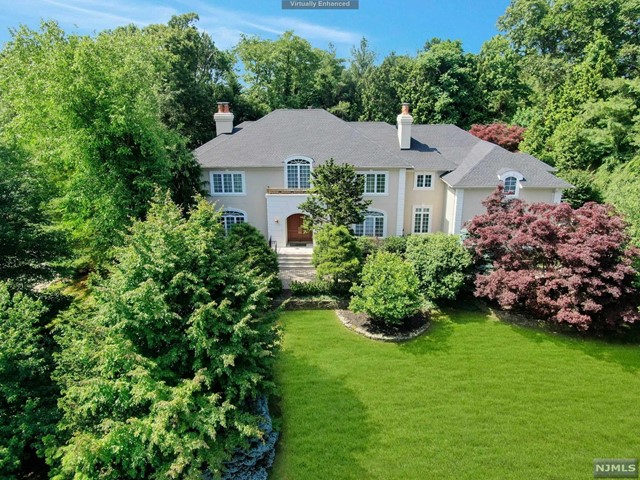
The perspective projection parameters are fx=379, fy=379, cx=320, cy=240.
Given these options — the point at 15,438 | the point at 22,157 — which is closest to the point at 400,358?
the point at 15,438

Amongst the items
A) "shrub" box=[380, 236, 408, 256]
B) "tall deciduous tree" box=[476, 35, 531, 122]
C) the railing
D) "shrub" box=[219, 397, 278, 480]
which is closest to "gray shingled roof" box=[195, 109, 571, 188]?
the railing

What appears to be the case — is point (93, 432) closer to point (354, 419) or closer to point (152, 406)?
point (152, 406)

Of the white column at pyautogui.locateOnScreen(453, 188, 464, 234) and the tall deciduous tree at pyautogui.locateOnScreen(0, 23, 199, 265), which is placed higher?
the tall deciduous tree at pyautogui.locateOnScreen(0, 23, 199, 265)

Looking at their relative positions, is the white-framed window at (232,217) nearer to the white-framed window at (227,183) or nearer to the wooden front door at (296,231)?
the white-framed window at (227,183)

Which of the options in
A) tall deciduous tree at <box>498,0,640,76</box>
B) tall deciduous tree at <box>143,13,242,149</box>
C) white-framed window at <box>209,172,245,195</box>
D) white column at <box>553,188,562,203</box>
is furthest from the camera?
tall deciduous tree at <box>143,13,242,149</box>

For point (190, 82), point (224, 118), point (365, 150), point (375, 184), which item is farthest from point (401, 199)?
point (190, 82)

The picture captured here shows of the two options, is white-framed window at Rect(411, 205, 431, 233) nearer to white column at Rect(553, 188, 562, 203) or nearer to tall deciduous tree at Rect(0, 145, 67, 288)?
white column at Rect(553, 188, 562, 203)
